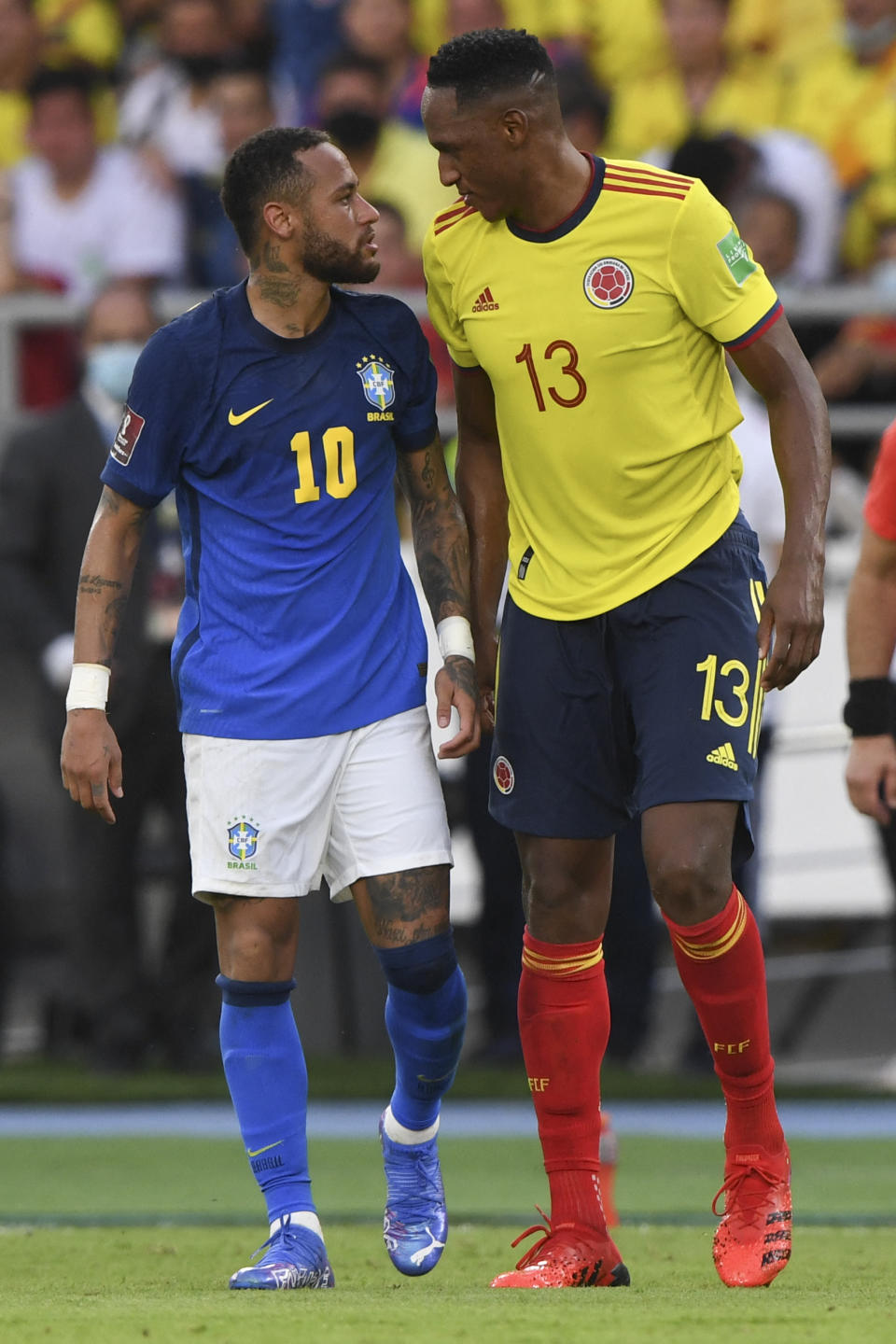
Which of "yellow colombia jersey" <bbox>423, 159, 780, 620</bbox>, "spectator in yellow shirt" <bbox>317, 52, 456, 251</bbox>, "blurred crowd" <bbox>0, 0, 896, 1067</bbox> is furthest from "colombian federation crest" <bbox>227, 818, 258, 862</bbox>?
"spectator in yellow shirt" <bbox>317, 52, 456, 251</bbox>

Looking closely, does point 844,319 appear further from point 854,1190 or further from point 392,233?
point 854,1190

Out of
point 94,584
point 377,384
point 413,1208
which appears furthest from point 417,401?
point 413,1208

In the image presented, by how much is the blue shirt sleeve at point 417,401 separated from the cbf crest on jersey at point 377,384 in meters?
0.06

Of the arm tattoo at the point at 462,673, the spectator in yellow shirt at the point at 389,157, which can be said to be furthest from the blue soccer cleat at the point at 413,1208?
the spectator in yellow shirt at the point at 389,157

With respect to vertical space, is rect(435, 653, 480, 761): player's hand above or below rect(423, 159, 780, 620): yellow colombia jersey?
below

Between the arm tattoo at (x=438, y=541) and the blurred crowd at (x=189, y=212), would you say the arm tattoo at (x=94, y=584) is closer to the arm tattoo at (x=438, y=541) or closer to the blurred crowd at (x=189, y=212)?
the arm tattoo at (x=438, y=541)

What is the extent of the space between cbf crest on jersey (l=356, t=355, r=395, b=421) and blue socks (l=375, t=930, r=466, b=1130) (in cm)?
108

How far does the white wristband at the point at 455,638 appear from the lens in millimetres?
4672

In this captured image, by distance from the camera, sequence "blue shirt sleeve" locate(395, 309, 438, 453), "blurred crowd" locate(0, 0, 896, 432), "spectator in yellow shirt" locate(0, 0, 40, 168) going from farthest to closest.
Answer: "spectator in yellow shirt" locate(0, 0, 40, 168)
"blurred crowd" locate(0, 0, 896, 432)
"blue shirt sleeve" locate(395, 309, 438, 453)

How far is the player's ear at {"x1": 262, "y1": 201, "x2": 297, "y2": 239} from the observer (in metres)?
4.56

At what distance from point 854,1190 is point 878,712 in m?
1.64

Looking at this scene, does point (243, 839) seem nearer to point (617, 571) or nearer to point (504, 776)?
point (504, 776)

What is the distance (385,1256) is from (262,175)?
2.47 metres

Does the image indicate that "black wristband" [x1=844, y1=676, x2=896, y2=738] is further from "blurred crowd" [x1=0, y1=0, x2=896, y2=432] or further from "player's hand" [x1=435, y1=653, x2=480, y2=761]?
"blurred crowd" [x1=0, y1=0, x2=896, y2=432]
